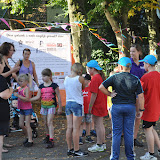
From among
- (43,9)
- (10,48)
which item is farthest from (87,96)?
(43,9)

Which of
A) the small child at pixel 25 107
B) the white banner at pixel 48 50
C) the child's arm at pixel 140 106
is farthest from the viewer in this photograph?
the white banner at pixel 48 50

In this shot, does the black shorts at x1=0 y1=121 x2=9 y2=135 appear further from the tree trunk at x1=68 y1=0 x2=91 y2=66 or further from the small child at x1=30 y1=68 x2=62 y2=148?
the tree trunk at x1=68 y1=0 x2=91 y2=66

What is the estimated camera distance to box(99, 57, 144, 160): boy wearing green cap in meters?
4.51

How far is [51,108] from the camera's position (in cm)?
600

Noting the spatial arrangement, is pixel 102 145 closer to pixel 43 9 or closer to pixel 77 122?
pixel 77 122

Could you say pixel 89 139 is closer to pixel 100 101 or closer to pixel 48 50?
pixel 100 101

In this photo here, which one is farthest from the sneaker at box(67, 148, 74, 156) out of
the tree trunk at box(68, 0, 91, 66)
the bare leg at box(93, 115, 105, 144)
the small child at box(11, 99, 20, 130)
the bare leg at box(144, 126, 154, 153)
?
the tree trunk at box(68, 0, 91, 66)

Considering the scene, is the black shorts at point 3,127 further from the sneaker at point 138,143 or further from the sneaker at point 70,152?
the sneaker at point 138,143

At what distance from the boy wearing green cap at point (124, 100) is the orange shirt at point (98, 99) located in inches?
34.1

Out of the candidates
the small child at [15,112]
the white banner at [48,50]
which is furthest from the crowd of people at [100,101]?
the white banner at [48,50]

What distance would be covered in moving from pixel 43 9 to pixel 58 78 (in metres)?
20.4

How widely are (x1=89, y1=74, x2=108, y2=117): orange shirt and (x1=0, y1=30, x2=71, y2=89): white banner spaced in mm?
2890

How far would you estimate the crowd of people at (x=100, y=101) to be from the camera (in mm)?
4547

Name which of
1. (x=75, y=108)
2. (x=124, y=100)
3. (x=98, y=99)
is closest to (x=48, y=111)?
(x=75, y=108)
